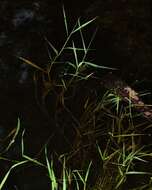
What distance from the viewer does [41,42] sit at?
2.44m

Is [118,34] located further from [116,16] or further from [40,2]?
[40,2]

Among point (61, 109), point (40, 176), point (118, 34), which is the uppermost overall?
point (118, 34)

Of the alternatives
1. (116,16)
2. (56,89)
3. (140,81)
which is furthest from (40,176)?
(116,16)

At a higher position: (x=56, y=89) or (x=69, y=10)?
(x=69, y=10)

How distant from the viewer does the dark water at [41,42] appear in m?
2.40

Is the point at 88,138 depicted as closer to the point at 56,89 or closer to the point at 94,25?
the point at 56,89

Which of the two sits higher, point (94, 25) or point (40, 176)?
point (94, 25)

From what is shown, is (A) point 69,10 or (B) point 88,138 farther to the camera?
(A) point 69,10

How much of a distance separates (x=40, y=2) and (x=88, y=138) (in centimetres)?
70

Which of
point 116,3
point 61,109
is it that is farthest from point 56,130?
point 116,3

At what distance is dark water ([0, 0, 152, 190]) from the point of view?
2398 mm

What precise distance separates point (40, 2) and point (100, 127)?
66 centimetres

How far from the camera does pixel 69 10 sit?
8.18ft

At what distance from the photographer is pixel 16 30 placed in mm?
2428
